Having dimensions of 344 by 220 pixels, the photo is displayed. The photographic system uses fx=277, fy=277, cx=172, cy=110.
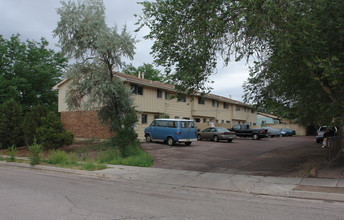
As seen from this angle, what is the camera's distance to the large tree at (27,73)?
30.7 metres

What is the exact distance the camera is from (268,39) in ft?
32.8

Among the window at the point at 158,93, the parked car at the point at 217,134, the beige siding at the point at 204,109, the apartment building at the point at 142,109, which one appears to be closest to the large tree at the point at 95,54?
the apartment building at the point at 142,109

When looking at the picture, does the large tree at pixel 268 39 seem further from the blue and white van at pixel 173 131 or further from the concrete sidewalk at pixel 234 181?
the blue and white van at pixel 173 131

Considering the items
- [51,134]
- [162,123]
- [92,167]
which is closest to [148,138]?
[162,123]

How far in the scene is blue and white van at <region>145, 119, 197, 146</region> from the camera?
66.4 ft

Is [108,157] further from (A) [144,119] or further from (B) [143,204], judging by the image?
(A) [144,119]

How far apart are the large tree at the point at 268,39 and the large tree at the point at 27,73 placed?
2536 centimetres

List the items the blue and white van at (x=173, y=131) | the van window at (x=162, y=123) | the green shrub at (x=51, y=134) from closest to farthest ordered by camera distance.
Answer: the green shrub at (x=51, y=134), the blue and white van at (x=173, y=131), the van window at (x=162, y=123)

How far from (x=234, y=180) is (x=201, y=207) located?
138 inches

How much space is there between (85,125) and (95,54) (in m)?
9.09

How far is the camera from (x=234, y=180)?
31.4ft

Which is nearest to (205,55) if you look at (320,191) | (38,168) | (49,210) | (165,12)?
(165,12)

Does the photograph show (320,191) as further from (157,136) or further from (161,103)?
(161,103)

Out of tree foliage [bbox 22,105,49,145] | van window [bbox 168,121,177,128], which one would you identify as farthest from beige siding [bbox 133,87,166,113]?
tree foliage [bbox 22,105,49,145]
